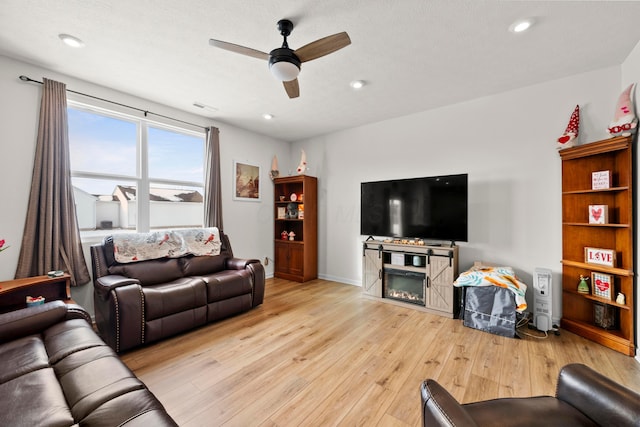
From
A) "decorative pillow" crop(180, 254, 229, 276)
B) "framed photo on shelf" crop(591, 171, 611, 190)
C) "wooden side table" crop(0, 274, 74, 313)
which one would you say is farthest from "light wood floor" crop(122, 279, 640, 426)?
"framed photo on shelf" crop(591, 171, 611, 190)

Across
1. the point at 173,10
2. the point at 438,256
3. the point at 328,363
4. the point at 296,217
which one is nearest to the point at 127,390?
the point at 328,363

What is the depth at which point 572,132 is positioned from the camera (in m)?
2.63

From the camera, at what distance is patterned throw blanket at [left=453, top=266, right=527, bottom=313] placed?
2508mm

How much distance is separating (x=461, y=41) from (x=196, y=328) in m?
3.68

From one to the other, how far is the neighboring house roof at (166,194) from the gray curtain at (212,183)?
0.24 m

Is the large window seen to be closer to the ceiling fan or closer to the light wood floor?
the light wood floor

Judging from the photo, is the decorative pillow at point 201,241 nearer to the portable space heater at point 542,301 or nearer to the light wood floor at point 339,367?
the light wood floor at point 339,367

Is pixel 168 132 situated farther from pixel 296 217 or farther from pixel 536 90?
pixel 536 90

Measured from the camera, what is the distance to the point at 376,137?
13.9ft

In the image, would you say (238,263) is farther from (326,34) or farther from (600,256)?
(600,256)

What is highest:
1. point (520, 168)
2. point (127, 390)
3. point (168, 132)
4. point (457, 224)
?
point (168, 132)

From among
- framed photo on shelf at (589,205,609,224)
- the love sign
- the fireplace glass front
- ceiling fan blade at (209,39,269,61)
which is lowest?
the fireplace glass front

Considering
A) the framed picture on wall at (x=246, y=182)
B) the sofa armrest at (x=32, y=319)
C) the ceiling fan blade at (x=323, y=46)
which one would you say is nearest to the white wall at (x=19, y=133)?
the framed picture on wall at (x=246, y=182)

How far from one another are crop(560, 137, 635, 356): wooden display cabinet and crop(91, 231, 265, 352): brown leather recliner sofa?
11.1 feet
